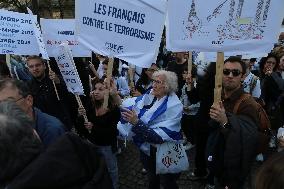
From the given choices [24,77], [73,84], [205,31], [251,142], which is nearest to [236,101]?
[251,142]

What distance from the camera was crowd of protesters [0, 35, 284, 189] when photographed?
5.09ft

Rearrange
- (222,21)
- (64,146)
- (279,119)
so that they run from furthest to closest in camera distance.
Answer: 1. (279,119)
2. (222,21)
3. (64,146)

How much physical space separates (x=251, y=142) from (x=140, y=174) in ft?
9.49

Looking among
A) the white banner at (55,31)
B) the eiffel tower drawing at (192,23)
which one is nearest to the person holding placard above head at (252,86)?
the white banner at (55,31)

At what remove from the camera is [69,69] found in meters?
4.57

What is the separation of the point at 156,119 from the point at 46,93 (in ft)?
5.33

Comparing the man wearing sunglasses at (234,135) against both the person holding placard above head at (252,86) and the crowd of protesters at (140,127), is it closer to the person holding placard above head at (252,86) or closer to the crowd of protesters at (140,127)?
the crowd of protesters at (140,127)

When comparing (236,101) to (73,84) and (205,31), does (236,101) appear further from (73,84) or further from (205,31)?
(73,84)

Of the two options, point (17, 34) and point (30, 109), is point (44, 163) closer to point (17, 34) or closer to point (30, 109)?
point (30, 109)

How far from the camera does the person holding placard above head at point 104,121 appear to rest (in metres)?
4.41

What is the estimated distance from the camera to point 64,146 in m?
1.65

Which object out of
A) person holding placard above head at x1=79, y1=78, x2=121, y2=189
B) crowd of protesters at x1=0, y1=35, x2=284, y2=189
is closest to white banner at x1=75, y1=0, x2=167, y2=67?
crowd of protesters at x1=0, y1=35, x2=284, y2=189

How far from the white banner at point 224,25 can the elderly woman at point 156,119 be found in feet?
3.08

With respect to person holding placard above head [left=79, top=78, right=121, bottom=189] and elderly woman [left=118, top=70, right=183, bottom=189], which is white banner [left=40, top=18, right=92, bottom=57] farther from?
elderly woman [left=118, top=70, right=183, bottom=189]
